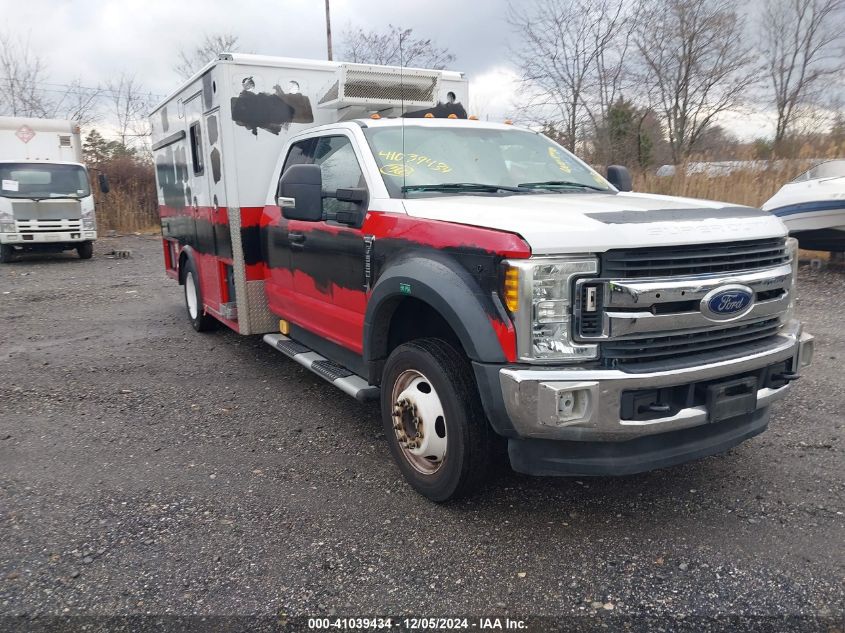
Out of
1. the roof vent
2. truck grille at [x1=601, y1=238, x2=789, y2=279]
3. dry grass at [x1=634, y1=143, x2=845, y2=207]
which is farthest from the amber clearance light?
dry grass at [x1=634, y1=143, x2=845, y2=207]

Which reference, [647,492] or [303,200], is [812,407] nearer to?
[647,492]

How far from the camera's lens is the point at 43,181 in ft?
51.4

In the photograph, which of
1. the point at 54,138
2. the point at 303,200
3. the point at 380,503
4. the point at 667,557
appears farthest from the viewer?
the point at 54,138

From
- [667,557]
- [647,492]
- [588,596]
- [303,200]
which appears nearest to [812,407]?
[647,492]

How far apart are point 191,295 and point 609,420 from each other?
6015 mm

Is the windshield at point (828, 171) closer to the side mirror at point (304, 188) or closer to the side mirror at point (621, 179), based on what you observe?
the side mirror at point (621, 179)

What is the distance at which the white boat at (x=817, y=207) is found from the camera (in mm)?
9594

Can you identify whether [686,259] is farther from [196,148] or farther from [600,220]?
[196,148]

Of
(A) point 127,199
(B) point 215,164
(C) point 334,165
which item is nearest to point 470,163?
(C) point 334,165

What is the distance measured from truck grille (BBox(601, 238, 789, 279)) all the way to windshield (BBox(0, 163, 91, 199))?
635 inches

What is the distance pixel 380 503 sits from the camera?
3.56m

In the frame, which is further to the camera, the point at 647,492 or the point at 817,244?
the point at 817,244

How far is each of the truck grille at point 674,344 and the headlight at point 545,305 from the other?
0.30ft

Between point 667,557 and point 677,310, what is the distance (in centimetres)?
113
